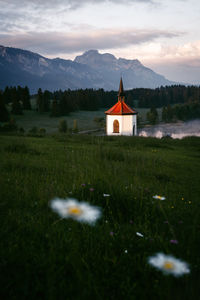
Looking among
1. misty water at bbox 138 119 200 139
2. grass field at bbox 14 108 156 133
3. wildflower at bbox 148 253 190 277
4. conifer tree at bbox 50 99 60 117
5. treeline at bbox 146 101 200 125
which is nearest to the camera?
wildflower at bbox 148 253 190 277

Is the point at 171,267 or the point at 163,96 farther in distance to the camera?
the point at 163,96

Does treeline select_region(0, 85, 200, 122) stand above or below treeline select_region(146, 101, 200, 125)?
above

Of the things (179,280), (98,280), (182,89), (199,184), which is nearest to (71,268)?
(98,280)

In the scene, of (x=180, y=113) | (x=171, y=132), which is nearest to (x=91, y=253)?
(x=171, y=132)

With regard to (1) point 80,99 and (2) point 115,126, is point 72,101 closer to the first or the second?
(1) point 80,99

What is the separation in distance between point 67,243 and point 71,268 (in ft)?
1.19

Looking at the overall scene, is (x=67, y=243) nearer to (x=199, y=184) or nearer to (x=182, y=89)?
(x=199, y=184)

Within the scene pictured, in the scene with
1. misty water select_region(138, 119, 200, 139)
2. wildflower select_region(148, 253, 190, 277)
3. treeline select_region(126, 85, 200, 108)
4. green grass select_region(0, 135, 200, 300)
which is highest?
treeline select_region(126, 85, 200, 108)

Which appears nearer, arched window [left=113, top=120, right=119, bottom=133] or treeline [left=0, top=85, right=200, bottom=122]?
arched window [left=113, top=120, right=119, bottom=133]

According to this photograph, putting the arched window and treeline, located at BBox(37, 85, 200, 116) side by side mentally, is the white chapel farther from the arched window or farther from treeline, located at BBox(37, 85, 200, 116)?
treeline, located at BBox(37, 85, 200, 116)

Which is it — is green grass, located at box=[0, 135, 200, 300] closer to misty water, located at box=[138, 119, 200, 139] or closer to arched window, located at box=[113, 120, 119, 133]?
arched window, located at box=[113, 120, 119, 133]

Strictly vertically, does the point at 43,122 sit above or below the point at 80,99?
below

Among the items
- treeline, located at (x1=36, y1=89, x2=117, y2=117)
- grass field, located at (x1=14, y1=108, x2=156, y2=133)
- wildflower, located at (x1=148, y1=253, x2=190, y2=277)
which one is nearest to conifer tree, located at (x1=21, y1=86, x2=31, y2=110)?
grass field, located at (x1=14, y1=108, x2=156, y2=133)

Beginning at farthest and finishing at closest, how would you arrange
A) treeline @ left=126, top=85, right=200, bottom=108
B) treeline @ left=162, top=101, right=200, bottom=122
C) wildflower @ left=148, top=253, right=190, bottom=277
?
treeline @ left=126, top=85, right=200, bottom=108 < treeline @ left=162, top=101, right=200, bottom=122 < wildflower @ left=148, top=253, right=190, bottom=277
